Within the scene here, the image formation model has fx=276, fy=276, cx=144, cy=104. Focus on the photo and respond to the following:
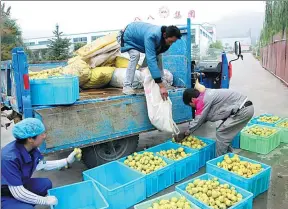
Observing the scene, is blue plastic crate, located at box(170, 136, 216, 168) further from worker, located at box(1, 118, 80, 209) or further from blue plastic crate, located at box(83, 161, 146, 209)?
worker, located at box(1, 118, 80, 209)

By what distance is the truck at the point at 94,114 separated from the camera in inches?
127

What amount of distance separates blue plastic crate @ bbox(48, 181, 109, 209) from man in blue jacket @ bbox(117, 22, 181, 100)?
1.52 meters

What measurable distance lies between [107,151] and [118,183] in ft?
1.79

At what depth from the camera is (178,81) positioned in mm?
5066

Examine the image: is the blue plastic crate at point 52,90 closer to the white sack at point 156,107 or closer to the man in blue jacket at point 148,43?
the man in blue jacket at point 148,43

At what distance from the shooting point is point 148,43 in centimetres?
395

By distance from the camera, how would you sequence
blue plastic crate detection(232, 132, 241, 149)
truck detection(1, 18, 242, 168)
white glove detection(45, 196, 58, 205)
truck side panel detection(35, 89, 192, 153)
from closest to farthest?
white glove detection(45, 196, 58, 205) < truck detection(1, 18, 242, 168) < truck side panel detection(35, 89, 192, 153) < blue plastic crate detection(232, 132, 241, 149)

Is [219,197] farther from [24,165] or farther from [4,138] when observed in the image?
[4,138]

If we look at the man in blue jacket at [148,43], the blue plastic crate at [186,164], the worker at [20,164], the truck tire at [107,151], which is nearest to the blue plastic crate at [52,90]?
the worker at [20,164]

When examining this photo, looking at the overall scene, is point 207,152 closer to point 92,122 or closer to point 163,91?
point 163,91

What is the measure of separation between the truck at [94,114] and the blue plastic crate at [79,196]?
0.50 m

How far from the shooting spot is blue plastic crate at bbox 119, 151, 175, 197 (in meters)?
3.51

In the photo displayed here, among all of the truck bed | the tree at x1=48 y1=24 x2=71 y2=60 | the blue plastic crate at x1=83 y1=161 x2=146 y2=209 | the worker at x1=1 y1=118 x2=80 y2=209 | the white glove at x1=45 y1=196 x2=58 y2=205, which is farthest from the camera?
the tree at x1=48 y1=24 x2=71 y2=60

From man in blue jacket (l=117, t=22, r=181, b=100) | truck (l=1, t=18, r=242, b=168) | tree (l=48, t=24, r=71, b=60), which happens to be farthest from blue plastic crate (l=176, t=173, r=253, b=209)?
tree (l=48, t=24, r=71, b=60)
